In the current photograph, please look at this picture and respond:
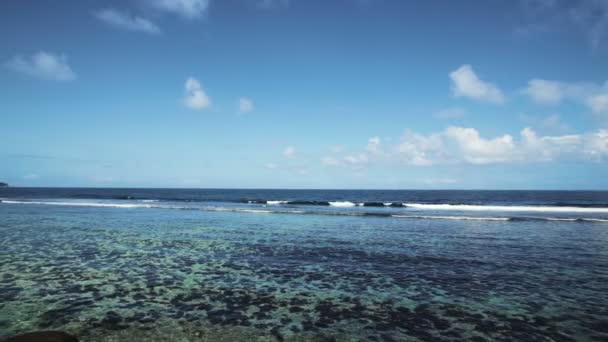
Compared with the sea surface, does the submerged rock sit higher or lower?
higher

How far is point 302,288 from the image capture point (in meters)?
14.0

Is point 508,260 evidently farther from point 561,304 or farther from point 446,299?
point 446,299

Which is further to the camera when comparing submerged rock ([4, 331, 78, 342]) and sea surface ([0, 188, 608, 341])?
sea surface ([0, 188, 608, 341])

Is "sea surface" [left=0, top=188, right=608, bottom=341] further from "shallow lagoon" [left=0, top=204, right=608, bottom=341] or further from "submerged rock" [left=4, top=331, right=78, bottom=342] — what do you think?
"submerged rock" [left=4, top=331, right=78, bottom=342]

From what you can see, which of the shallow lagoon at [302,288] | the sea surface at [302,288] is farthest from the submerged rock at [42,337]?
the sea surface at [302,288]

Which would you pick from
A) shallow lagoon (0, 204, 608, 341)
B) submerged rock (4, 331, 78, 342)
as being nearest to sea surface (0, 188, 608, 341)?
shallow lagoon (0, 204, 608, 341)

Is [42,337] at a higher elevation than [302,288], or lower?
higher

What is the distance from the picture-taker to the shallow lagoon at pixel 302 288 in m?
10.0

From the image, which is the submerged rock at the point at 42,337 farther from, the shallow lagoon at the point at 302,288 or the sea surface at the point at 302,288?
the sea surface at the point at 302,288

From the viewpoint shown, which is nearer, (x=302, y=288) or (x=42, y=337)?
(x=42, y=337)

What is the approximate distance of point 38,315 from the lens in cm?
1072

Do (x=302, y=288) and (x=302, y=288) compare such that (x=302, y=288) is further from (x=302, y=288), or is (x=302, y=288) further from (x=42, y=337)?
(x=42, y=337)

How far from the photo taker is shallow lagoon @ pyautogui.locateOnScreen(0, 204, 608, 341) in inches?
395

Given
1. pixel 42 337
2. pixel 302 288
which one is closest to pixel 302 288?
pixel 302 288
